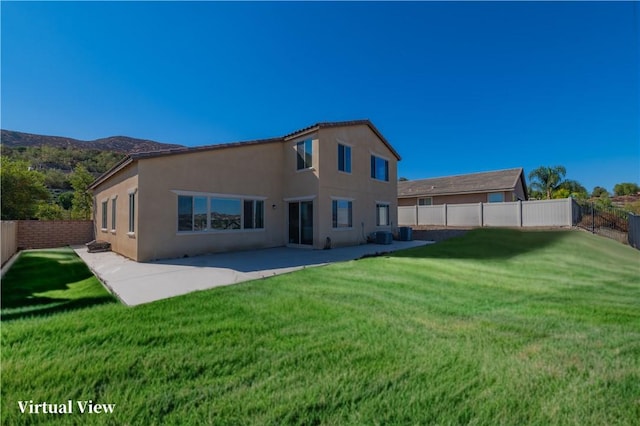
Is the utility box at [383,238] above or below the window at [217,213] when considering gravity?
below

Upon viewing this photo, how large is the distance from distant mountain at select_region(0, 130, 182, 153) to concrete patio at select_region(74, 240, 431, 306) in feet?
159

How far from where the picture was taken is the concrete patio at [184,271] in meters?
6.42

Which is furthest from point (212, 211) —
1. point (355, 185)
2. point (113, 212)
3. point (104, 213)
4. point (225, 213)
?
point (104, 213)

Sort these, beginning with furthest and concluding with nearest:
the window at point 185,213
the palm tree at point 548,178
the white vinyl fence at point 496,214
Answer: the palm tree at point 548,178 → the white vinyl fence at point 496,214 → the window at point 185,213

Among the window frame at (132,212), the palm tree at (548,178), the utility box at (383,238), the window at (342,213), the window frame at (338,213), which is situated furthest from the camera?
the palm tree at (548,178)

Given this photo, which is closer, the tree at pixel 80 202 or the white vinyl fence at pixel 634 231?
the white vinyl fence at pixel 634 231

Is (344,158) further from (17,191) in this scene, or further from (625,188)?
(625,188)

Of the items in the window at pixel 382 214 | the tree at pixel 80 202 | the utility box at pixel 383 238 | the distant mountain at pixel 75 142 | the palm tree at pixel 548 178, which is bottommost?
the utility box at pixel 383 238

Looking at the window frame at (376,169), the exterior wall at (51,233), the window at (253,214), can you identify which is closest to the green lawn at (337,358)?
the window at (253,214)

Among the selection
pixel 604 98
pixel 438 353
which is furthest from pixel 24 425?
pixel 604 98

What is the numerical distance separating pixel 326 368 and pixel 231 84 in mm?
17476

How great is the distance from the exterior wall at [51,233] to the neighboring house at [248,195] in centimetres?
126

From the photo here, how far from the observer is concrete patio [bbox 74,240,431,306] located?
6.42 meters

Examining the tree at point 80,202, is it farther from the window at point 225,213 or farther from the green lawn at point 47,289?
the window at point 225,213
